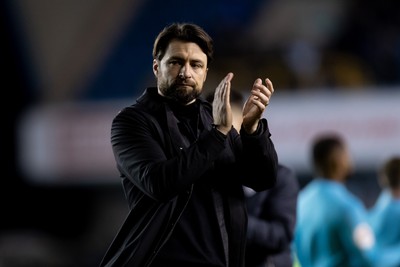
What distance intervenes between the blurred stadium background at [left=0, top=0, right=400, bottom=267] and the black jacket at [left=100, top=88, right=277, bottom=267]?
7.75 metres

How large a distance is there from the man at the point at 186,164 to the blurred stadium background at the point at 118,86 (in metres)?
7.75

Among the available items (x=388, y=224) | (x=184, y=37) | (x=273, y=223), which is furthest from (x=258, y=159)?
(x=388, y=224)

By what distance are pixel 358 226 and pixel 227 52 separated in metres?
6.93

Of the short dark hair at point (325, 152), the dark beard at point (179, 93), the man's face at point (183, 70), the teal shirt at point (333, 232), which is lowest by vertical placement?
the teal shirt at point (333, 232)

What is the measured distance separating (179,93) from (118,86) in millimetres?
9958

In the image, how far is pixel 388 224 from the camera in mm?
6133

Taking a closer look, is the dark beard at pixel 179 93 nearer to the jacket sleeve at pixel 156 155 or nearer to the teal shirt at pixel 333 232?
the jacket sleeve at pixel 156 155

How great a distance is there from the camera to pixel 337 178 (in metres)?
6.00

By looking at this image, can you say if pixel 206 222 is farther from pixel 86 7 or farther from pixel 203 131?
pixel 86 7

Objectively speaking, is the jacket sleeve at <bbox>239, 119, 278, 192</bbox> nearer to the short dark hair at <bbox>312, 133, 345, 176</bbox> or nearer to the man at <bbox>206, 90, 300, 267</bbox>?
the man at <bbox>206, 90, 300, 267</bbox>

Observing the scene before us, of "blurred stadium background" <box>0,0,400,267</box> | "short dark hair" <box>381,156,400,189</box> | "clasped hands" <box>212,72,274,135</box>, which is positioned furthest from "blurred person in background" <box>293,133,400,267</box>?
"blurred stadium background" <box>0,0,400,267</box>

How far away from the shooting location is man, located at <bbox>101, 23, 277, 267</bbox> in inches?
139

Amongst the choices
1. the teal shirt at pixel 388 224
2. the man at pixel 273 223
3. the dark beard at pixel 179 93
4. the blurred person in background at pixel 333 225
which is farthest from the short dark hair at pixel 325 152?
the dark beard at pixel 179 93

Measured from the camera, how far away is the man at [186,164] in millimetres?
3539
